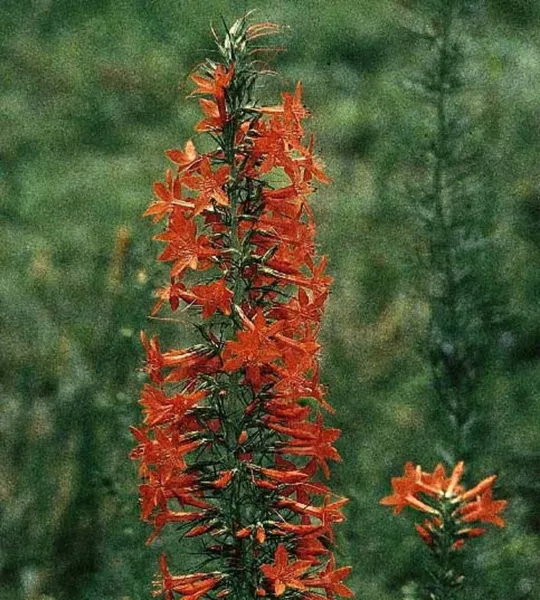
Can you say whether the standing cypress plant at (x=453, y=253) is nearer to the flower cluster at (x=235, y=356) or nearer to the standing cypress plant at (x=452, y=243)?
the standing cypress plant at (x=452, y=243)

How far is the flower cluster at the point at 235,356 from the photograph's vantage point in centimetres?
337

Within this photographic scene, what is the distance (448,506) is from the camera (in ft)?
13.6

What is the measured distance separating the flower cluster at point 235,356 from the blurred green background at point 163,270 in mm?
561

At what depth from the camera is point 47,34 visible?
11.0 metres

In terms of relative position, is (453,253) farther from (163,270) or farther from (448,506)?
(448,506)

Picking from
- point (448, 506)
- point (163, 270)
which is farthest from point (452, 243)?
point (448, 506)

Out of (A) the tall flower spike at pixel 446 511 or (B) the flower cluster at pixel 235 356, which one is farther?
(A) the tall flower spike at pixel 446 511

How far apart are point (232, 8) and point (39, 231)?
10.1ft

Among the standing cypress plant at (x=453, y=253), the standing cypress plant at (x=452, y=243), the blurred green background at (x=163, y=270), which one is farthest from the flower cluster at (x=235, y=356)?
the standing cypress plant at (x=452, y=243)

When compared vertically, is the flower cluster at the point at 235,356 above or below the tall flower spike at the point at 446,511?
above

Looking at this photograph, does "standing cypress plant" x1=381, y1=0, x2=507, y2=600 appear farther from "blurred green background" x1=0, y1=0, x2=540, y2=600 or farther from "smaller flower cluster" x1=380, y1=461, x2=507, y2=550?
"smaller flower cluster" x1=380, y1=461, x2=507, y2=550

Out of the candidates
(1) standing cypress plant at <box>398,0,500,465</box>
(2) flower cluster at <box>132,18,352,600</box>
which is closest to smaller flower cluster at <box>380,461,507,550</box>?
(2) flower cluster at <box>132,18,352,600</box>

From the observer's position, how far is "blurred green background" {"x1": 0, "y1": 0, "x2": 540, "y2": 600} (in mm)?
5848

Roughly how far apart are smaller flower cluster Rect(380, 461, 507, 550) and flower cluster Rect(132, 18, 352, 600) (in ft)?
2.48
